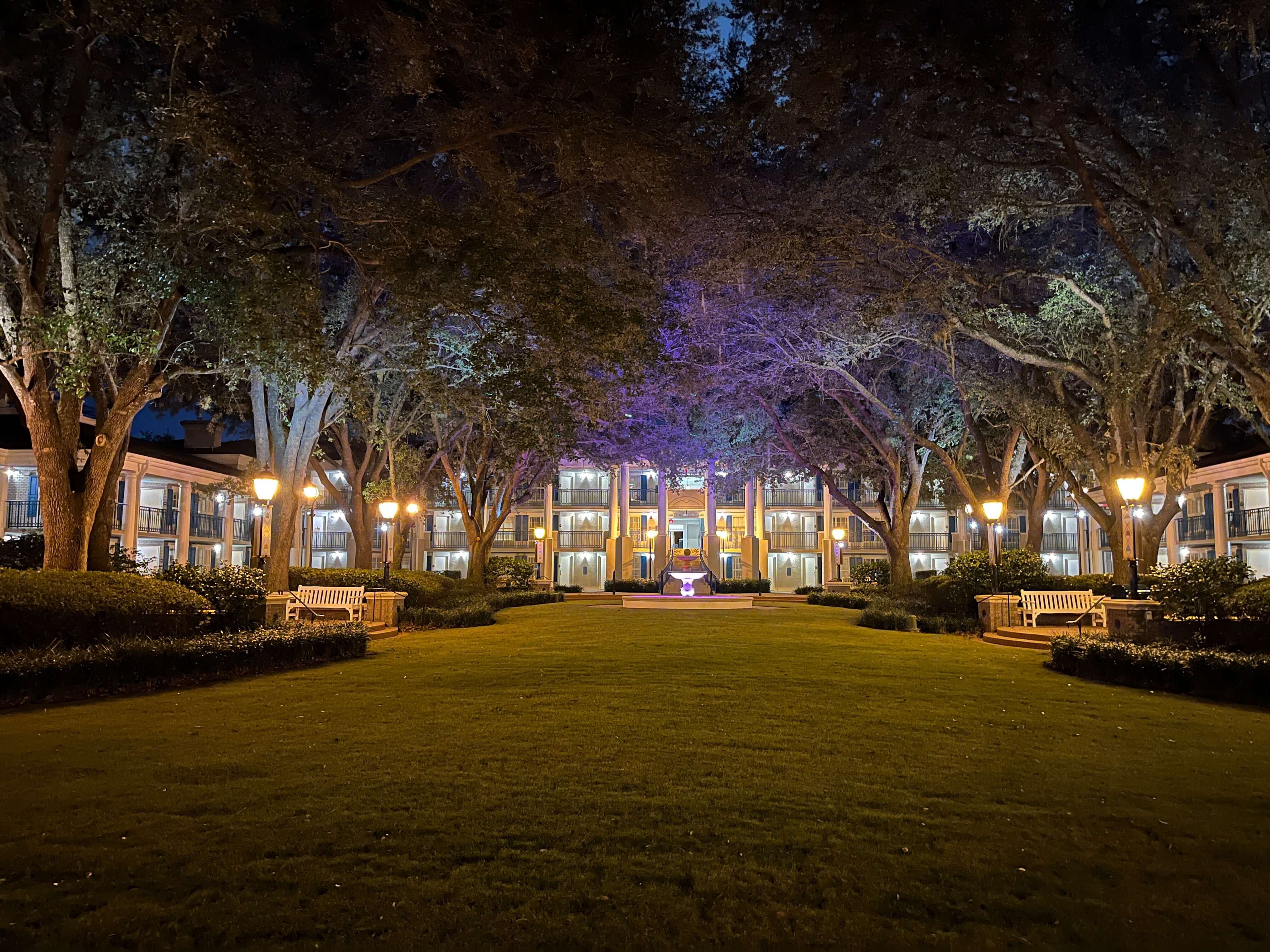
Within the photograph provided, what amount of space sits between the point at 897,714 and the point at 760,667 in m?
3.57

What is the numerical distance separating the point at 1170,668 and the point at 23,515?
118 ft

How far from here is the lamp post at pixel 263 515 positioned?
1442 centimetres

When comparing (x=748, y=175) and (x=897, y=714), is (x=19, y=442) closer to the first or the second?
(x=748, y=175)

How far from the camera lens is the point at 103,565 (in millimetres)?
14648

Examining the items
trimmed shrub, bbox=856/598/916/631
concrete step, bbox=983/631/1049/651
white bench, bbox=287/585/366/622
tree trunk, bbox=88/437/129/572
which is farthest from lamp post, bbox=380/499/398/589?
concrete step, bbox=983/631/1049/651

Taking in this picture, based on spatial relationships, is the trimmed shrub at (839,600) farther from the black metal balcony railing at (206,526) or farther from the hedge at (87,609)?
the black metal balcony railing at (206,526)

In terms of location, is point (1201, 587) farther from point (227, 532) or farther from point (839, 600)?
point (227, 532)

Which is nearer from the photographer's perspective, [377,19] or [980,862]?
[980,862]

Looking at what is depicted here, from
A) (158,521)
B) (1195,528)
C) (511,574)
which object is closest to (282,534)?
(511,574)

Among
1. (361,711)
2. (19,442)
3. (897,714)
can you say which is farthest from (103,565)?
(19,442)

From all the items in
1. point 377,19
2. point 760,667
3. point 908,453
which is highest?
point 377,19

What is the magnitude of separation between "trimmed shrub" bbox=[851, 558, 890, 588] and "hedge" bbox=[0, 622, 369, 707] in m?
26.5

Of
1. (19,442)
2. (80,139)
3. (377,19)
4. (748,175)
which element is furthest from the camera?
(19,442)

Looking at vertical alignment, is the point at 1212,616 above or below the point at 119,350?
below
